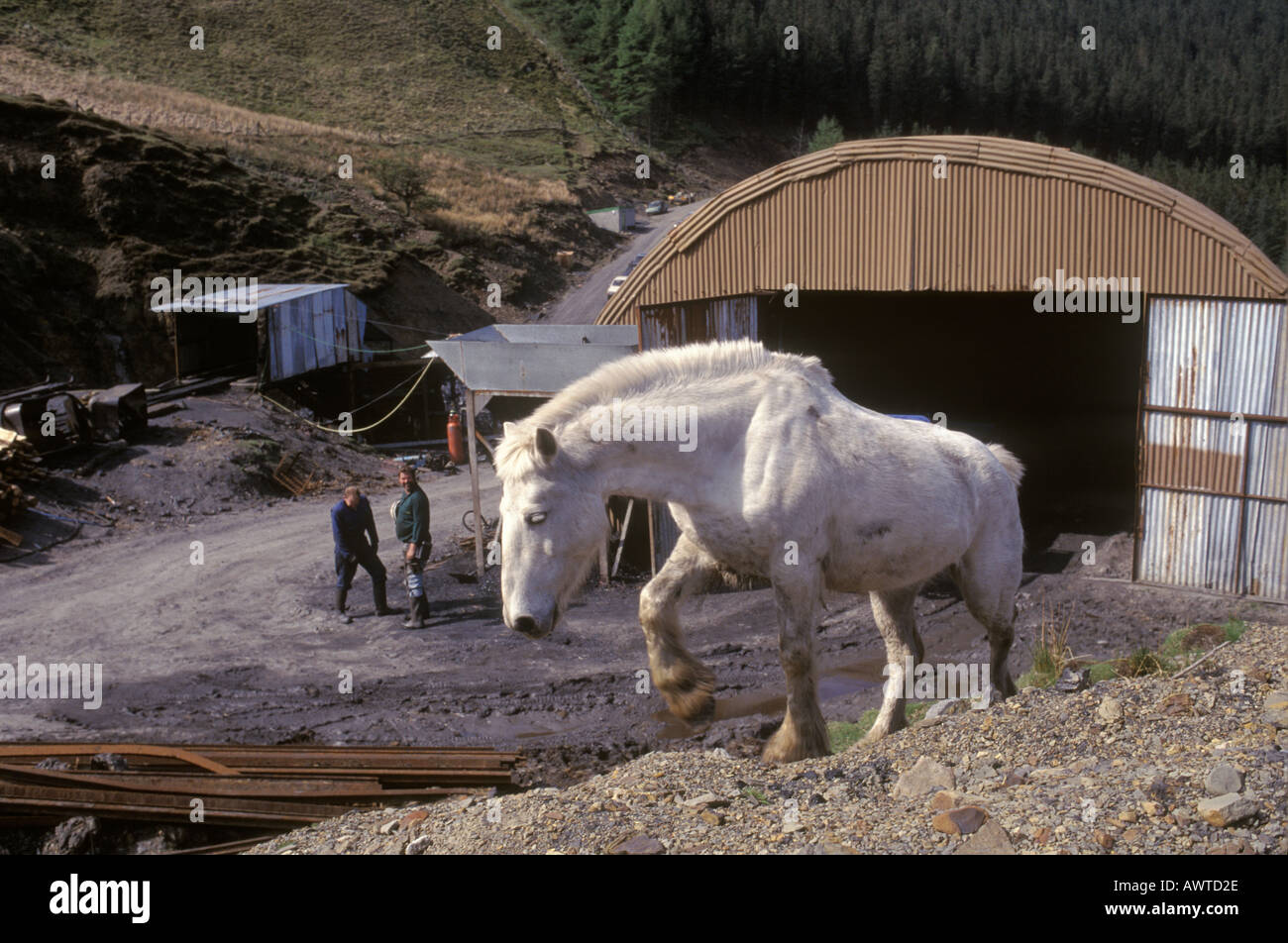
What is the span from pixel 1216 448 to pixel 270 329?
916 inches

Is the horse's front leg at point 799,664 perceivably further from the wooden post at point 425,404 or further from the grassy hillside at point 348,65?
the grassy hillside at point 348,65

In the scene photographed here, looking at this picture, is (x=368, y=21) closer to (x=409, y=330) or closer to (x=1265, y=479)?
(x=409, y=330)

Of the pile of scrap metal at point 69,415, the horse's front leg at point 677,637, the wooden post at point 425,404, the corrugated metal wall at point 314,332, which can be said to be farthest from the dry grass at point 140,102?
the horse's front leg at point 677,637

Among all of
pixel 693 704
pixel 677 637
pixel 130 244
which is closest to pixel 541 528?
pixel 677 637

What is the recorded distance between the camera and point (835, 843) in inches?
185

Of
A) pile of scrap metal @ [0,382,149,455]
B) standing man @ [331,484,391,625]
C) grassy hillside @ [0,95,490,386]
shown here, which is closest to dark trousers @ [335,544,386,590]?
standing man @ [331,484,391,625]

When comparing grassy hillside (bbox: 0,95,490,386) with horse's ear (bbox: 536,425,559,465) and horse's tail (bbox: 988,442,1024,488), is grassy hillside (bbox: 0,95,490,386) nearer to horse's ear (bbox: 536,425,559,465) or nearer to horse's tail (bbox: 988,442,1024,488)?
horse's ear (bbox: 536,425,559,465)

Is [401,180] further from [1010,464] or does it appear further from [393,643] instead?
[1010,464]

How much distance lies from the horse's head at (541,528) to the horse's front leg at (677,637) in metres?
0.76

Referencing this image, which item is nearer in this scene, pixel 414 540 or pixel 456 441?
pixel 414 540

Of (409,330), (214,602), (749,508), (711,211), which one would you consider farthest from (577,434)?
Answer: (409,330)

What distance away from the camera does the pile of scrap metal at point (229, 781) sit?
6.62m

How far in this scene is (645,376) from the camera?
6.26 metres

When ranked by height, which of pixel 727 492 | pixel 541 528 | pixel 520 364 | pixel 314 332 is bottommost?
pixel 541 528
